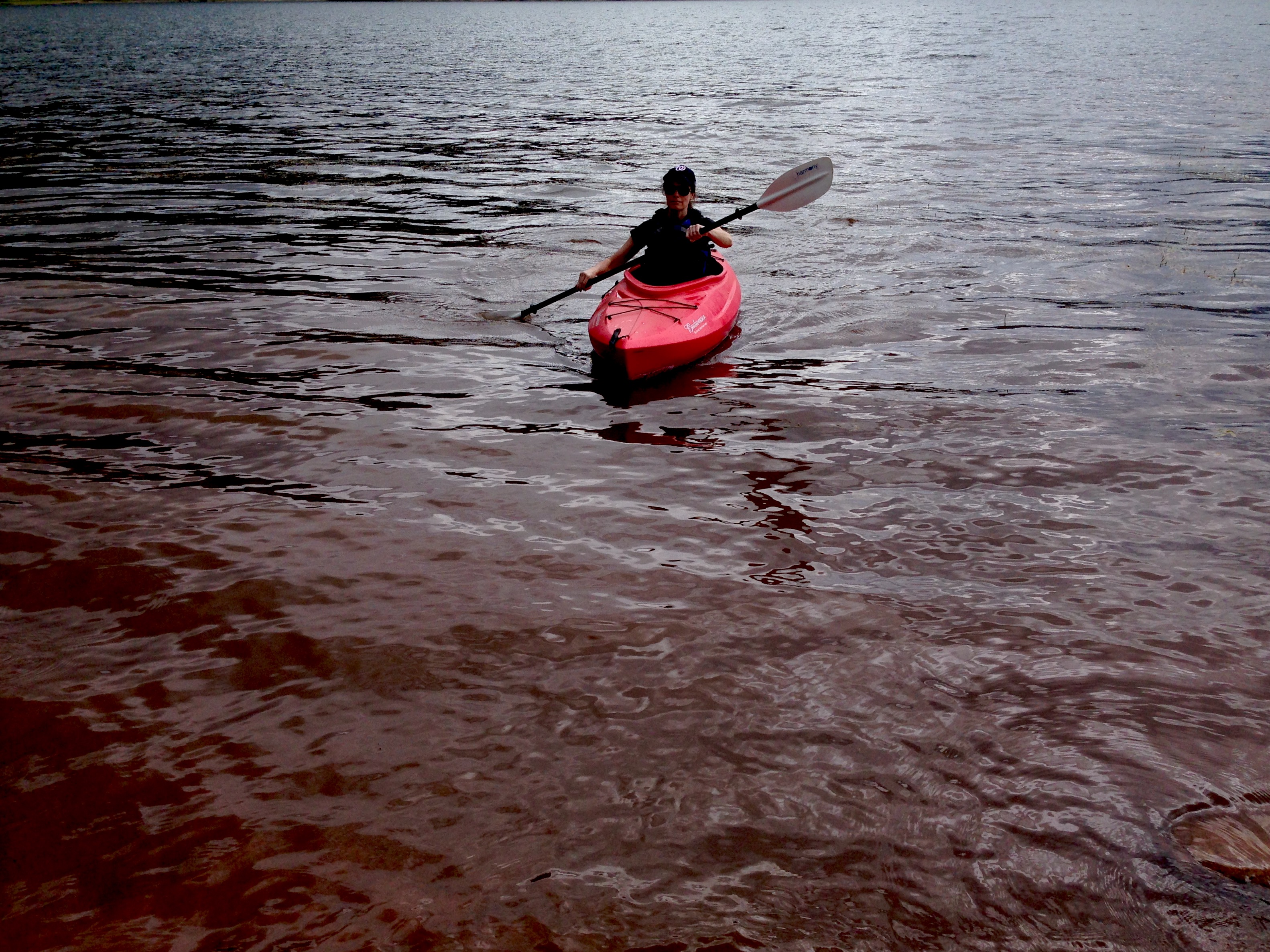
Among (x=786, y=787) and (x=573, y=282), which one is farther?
(x=573, y=282)

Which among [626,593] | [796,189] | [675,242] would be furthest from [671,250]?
[626,593]

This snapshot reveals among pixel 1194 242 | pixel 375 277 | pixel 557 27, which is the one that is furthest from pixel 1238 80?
pixel 557 27

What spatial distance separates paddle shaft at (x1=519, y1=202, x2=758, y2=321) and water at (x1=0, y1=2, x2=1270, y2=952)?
0.31 m

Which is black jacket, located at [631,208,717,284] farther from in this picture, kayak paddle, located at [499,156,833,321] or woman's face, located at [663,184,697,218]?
kayak paddle, located at [499,156,833,321]

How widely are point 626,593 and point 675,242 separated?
14.6 feet

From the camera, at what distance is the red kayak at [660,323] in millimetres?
7148

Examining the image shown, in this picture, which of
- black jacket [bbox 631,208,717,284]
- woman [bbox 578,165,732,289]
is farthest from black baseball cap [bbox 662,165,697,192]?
black jacket [bbox 631,208,717,284]

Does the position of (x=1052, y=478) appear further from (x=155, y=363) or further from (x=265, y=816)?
(x=155, y=363)

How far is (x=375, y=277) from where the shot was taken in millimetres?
10047

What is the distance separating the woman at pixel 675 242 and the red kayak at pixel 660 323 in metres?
0.14

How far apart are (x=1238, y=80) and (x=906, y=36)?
93.3 feet

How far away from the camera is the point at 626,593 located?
452 cm

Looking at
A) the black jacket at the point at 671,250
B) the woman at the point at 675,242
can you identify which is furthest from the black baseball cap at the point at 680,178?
the black jacket at the point at 671,250

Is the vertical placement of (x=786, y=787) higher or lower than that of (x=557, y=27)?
lower
